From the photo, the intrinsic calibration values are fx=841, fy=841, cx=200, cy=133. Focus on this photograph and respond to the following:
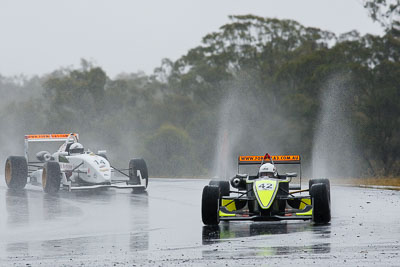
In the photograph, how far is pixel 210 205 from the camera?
16234mm

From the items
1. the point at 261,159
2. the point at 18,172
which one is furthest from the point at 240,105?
the point at 261,159

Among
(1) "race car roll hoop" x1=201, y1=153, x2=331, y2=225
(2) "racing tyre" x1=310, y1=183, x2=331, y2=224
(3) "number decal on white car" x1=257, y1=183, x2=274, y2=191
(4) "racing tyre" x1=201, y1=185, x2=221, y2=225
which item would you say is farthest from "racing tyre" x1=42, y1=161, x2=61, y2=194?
(2) "racing tyre" x1=310, y1=183, x2=331, y2=224

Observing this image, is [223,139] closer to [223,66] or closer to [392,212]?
[223,66]

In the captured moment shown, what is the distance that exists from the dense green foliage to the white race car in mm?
28849

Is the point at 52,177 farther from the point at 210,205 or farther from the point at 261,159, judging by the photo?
the point at 210,205

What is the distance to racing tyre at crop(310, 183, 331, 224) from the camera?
16.1 meters

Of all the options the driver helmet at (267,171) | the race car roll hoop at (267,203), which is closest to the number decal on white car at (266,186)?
the race car roll hoop at (267,203)

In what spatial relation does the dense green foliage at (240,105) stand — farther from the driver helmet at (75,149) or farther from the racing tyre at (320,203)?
the racing tyre at (320,203)

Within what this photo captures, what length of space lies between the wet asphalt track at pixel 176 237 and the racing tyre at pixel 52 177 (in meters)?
2.62

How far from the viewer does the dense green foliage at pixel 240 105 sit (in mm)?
57062

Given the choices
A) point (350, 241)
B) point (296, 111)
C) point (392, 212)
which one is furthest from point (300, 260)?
point (296, 111)

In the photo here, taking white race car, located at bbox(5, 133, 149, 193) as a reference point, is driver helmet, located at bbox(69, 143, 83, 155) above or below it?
above

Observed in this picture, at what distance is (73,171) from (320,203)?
1317 cm

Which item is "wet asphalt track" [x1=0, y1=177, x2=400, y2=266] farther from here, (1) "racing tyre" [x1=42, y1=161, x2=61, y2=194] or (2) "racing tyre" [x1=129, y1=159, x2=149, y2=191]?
(2) "racing tyre" [x1=129, y1=159, x2=149, y2=191]
